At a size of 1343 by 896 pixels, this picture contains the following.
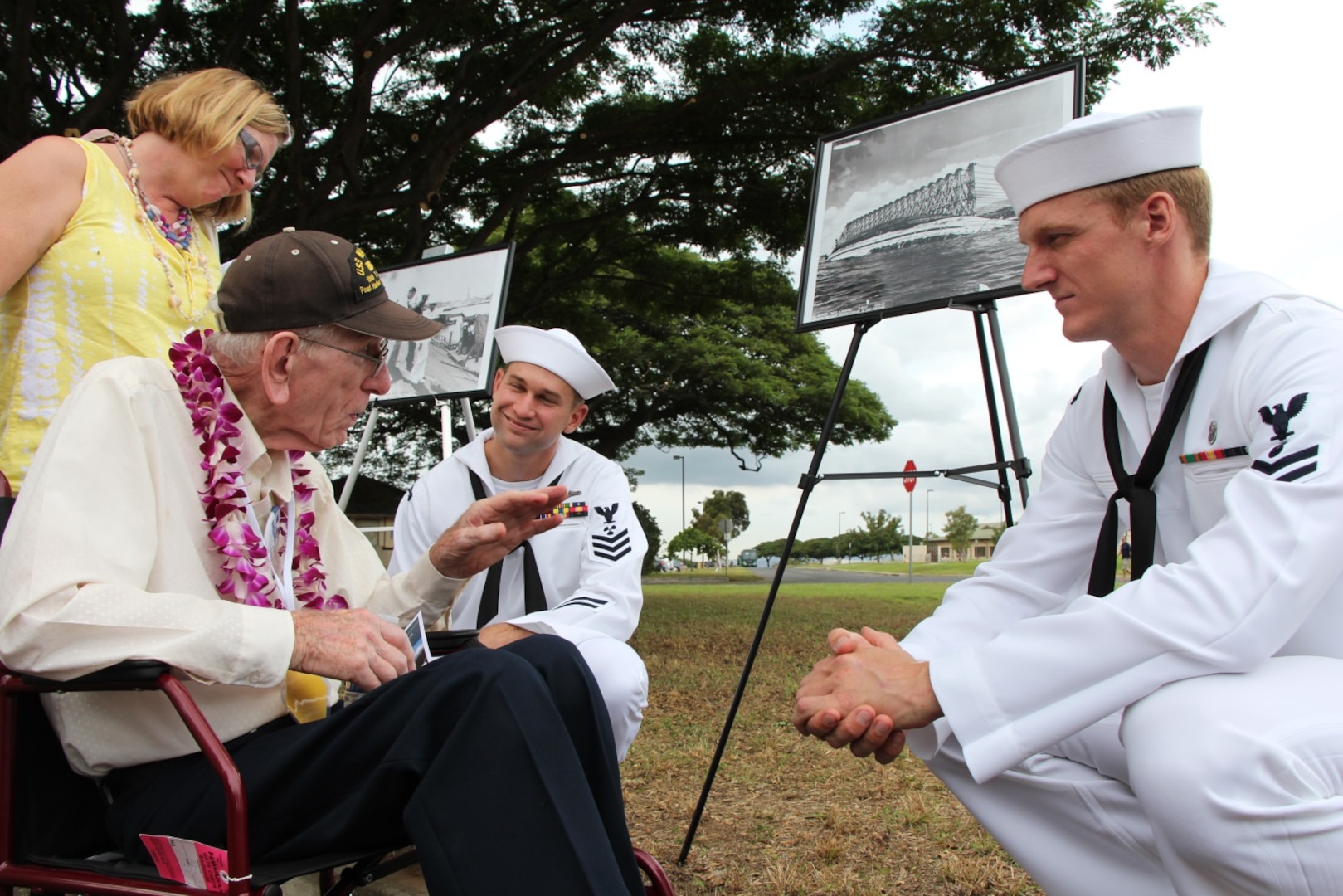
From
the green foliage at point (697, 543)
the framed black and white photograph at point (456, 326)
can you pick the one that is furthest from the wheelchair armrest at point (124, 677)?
the green foliage at point (697, 543)

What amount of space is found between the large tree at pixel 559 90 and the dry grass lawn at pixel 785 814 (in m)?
4.84

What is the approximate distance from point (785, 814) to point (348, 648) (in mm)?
2322

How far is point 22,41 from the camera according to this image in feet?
20.5

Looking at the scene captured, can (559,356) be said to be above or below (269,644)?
above

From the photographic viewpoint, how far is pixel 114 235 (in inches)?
91.7

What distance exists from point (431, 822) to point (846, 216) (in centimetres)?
295

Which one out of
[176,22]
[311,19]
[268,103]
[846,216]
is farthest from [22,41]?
[846,216]

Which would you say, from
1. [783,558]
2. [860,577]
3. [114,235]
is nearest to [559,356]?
[783,558]

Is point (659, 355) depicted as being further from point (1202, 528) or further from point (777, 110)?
point (1202, 528)

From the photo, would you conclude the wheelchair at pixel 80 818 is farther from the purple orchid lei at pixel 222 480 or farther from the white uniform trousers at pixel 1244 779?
the white uniform trousers at pixel 1244 779

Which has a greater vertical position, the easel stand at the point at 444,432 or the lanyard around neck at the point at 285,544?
the easel stand at the point at 444,432

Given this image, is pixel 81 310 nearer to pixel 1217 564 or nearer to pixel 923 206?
pixel 1217 564

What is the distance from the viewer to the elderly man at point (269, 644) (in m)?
1.38

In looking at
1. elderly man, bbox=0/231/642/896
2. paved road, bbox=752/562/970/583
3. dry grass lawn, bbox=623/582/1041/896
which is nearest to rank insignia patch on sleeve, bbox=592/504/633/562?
dry grass lawn, bbox=623/582/1041/896
